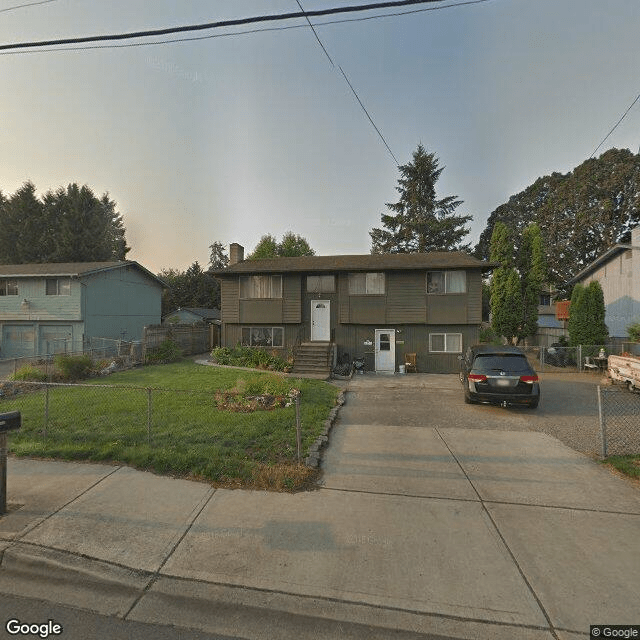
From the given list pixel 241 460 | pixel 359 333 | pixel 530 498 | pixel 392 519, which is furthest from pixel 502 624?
pixel 359 333

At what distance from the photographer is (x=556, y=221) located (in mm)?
35156

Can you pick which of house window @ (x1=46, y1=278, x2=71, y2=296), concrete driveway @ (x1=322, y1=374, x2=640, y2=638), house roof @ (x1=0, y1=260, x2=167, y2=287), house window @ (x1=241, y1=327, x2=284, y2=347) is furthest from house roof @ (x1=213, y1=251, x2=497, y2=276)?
house window @ (x1=46, y1=278, x2=71, y2=296)

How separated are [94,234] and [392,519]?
50.7 m

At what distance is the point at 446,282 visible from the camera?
15875 mm

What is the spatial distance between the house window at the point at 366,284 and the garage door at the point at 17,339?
2103cm

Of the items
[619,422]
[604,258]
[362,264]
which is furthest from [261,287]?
[604,258]

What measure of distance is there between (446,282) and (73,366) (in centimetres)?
1625

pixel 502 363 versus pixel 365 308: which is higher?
pixel 365 308

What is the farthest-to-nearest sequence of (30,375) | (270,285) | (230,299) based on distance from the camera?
(230,299), (270,285), (30,375)

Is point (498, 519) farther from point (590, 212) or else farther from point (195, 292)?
point (195, 292)

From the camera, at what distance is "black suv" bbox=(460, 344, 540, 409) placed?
28.3ft

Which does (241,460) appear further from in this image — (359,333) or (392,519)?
(359,333)

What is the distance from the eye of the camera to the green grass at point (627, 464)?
5098mm

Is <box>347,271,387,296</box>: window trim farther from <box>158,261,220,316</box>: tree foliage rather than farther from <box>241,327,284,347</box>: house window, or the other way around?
<box>158,261,220,316</box>: tree foliage
